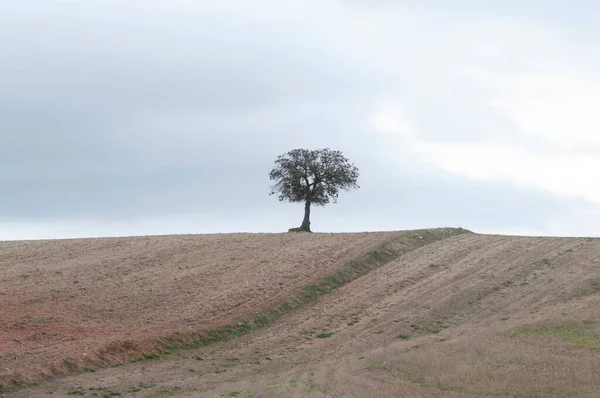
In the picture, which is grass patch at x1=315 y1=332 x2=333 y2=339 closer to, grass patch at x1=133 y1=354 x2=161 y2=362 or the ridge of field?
the ridge of field

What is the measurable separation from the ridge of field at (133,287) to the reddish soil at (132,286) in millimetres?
46

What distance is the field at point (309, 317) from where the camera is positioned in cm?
2395

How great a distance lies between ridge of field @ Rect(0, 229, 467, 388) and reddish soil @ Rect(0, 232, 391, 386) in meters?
0.05

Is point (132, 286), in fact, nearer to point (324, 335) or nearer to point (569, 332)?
point (324, 335)

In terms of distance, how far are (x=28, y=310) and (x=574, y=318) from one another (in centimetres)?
2092

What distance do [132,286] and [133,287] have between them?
24cm

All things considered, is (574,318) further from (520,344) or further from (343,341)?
(343,341)

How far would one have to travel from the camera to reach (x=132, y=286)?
3991cm

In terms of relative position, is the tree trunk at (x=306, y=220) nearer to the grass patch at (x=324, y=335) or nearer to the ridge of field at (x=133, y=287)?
the ridge of field at (x=133, y=287)

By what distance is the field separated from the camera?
24.0 m

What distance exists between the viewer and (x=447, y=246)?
151 feet

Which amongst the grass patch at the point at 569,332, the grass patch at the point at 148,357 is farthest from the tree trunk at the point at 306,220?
the grass patch at the point at 569,332

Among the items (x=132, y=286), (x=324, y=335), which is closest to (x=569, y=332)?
(x=324, y=335)

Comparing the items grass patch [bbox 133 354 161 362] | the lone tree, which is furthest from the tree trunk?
grass patch [bbox 133 354 161 362]
